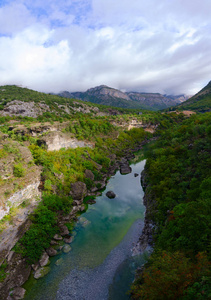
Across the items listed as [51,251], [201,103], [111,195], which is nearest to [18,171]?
[51,251]

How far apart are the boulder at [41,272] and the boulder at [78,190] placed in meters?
13.2

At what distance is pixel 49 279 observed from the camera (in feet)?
57.1

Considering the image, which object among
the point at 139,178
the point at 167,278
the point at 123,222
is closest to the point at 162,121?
the point at 139,178

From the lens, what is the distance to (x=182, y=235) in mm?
14367

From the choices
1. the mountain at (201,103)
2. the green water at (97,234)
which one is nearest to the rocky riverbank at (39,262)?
the green water at (97,234)

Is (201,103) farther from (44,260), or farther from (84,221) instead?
(44,260)

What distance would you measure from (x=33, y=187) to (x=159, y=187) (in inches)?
885

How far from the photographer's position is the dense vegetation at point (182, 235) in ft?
30.8

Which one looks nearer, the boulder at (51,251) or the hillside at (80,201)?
the hillside at (80,201)

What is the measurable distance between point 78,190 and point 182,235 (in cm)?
2198

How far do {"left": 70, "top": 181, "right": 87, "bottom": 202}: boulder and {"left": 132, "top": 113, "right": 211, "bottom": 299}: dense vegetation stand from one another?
1482 cm

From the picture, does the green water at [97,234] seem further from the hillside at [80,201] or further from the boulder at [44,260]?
the hillside at [80,201]

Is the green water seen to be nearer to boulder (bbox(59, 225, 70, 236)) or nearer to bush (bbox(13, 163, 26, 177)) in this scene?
boulder (bbox(59, 225, 70, 236))

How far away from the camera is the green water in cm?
1700
